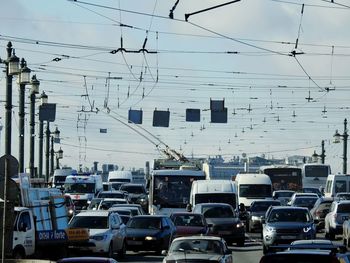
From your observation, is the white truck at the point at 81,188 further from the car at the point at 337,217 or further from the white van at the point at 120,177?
the white van at the point at 120,177

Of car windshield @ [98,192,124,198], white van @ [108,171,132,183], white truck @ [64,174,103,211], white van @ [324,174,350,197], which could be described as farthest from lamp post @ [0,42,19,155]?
white van @ [108,171,132,183]

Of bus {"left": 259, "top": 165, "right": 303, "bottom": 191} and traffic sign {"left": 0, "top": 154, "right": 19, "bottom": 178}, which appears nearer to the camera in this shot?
traffic sign {"left": 0, "top": 154, "right": 19, "bottom": 178}

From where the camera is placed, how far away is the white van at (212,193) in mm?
46312

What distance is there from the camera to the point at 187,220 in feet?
128

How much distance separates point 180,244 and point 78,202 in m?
37.8

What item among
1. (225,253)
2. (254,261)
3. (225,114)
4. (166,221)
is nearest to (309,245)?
(225,253)

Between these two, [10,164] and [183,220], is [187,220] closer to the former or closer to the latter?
[183,220]

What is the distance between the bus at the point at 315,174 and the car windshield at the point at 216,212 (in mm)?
37747

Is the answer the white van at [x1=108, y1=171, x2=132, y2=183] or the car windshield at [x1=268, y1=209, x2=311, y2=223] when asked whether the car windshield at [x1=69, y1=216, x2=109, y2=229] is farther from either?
the white van at [x1=108, y1=171, x2=132, y2=183]

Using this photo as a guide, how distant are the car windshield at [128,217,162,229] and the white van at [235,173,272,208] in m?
21.9

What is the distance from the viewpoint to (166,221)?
122 feet

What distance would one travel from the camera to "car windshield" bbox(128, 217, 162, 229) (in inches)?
1453

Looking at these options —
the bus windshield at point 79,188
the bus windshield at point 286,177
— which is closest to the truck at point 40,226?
the bus windshield at point 79,188

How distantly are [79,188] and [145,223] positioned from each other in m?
28.2
